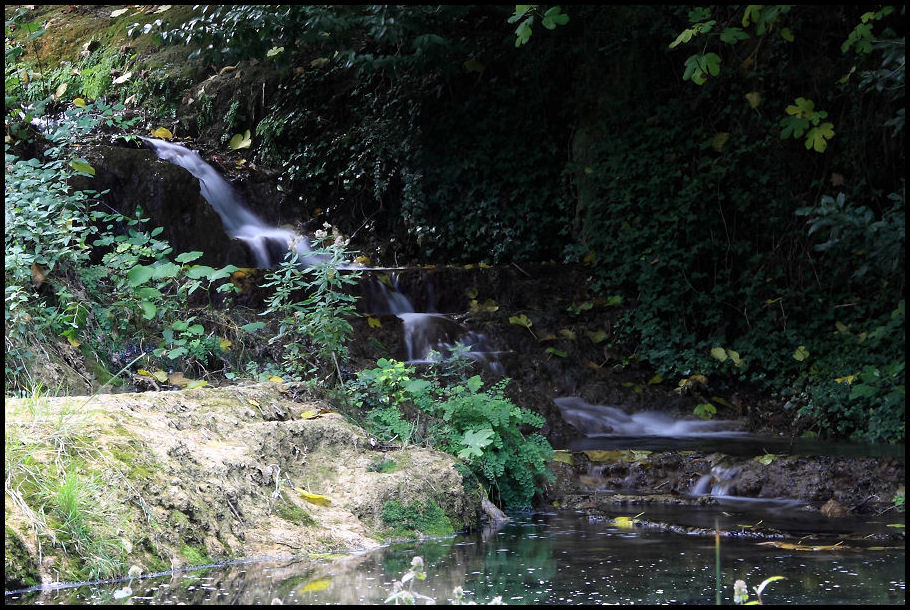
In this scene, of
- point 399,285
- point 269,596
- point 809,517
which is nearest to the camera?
point 269,596

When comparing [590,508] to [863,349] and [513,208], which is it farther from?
[513,208]

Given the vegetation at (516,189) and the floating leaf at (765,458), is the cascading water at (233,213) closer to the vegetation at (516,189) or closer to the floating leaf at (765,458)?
the vegetation at (516,189)

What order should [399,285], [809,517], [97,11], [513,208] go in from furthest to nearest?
[97,11]
[513,208]
[399,285]
[809,517]

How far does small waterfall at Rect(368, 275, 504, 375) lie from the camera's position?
8.94m

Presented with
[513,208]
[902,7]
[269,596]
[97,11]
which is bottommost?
[269,596]

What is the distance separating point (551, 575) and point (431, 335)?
565 cm

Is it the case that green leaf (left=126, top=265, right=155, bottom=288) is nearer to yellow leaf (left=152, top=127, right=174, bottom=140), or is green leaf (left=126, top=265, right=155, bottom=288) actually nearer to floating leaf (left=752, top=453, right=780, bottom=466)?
floating leaf (left=752, top=453, right=780, bottom=466)

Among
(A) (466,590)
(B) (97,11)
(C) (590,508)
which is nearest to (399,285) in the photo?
(C) (590,508)

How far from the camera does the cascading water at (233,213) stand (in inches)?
428

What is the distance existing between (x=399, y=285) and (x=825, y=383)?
4.63 meters

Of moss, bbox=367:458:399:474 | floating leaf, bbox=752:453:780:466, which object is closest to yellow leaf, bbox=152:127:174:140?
moss, bbox=367:458:399:474

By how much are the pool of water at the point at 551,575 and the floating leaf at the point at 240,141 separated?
9735 millimetres

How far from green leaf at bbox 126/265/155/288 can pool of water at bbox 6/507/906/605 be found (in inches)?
120

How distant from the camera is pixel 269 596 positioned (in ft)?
10.3
